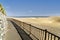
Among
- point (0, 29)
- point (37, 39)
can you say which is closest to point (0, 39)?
point (0, 29)

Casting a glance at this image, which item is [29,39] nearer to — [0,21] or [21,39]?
[21,39]

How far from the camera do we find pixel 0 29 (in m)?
13.1

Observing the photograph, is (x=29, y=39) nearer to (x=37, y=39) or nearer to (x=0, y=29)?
(x=37, y=39)

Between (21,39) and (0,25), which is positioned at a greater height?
(0,25)

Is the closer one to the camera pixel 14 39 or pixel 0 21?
pixel 0 21

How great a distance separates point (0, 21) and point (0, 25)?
0.96 feet

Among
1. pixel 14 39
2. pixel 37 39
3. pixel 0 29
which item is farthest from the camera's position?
pixel 14 39

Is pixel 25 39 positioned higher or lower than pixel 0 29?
lower

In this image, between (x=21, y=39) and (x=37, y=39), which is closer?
(x=37, y=39)

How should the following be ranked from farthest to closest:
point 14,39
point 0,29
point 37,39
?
1. point 14,39
2. point 37,39
3. point 0,29

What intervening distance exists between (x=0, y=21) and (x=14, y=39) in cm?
361

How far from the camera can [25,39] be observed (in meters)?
16.8

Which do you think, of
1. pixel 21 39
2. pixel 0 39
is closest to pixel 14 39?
pixel 21 39

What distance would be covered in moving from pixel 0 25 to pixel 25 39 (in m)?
4.14
